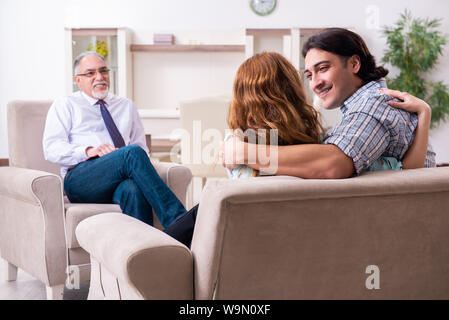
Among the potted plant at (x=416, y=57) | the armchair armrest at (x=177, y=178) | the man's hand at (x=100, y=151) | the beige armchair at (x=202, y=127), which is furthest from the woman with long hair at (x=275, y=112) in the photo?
the potted plant at (x=416, y=57)

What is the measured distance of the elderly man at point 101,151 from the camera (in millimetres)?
2033

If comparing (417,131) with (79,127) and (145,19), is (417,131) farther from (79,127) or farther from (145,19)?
(145,19)

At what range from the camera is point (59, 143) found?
2.29m

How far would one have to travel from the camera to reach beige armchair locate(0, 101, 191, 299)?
6.12 ft

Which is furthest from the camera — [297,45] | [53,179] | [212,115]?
[297,45]

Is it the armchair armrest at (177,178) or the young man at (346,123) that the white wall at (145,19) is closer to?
the armchair armrest at (177,178)

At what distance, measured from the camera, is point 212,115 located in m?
3.51

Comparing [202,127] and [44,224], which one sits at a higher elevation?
[202,127]

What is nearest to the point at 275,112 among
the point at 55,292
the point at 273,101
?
the point at 273,101

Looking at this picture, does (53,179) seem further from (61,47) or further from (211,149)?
(61,47)

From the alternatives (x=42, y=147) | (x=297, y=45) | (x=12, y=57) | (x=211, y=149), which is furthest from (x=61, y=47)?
(x=42, y=147)

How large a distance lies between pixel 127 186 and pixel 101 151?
11.4 inches

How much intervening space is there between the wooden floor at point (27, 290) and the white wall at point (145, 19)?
416cm

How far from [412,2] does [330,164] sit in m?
5.68
